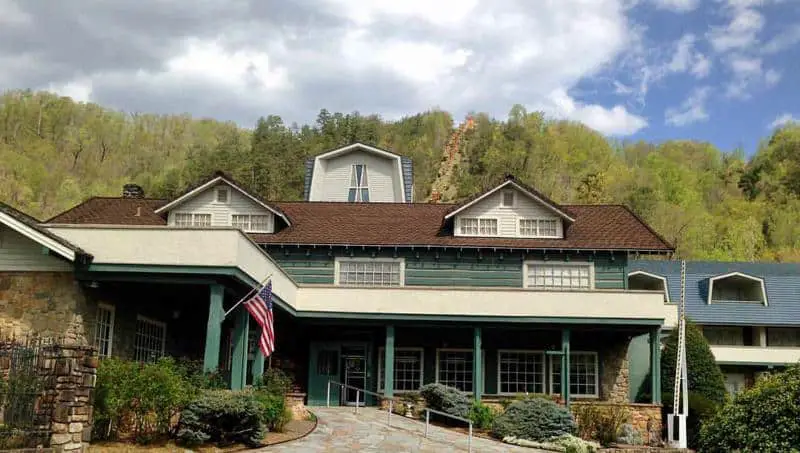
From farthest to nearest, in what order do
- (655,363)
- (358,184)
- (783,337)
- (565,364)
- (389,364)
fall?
(783,337)
(358,184)
(655,363)
(565,364)
(389,364)

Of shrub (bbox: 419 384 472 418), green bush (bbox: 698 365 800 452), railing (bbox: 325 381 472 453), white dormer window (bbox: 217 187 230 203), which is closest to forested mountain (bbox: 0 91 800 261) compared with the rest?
white dormer window (bbox: 217 187 230 203)

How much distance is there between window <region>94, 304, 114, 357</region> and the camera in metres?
18.4

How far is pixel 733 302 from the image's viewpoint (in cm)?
3784

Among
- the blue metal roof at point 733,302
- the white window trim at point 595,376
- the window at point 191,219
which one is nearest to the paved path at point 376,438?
the white window trim at point 595,376

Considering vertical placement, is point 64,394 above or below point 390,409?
above

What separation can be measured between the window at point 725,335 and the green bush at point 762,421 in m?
27.0

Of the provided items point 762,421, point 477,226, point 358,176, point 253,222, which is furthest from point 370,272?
point 762,421

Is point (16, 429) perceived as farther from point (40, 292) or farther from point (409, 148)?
point (409, 148)

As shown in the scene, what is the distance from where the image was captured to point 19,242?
57.7 feet

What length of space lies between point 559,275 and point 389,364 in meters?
6.17

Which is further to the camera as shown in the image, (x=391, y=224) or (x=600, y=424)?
(x=391, y=224)

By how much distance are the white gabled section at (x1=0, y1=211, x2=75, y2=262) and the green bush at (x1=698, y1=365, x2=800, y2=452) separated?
40.0ft

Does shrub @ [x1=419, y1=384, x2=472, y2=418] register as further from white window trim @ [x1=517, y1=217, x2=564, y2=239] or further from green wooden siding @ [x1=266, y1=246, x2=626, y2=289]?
white window trim @ [x1=517, y1=217, x2=564, y2=239]

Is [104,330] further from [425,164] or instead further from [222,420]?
[425,164]
